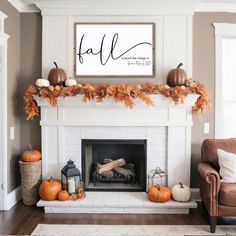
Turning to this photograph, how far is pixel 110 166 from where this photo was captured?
3.90 meters

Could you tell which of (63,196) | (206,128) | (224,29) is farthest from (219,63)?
(63,196)

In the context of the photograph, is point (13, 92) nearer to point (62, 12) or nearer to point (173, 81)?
point (62, 12)

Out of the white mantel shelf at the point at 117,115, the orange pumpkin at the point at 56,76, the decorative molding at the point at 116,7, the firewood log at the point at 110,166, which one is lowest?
the firewood log at the point at 110,166

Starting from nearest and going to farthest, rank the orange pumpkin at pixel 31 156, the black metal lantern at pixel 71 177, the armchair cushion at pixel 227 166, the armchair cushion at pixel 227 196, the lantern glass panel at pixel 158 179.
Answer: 1. the armchair cushion at pixel 227 196
2. the armchair cushion at pixel 227 166
3. the black metal lantern at pixel 71 177
4. the orange pumpkin at pixel 31 156
5. the lantern glass panel at pixel 158 179

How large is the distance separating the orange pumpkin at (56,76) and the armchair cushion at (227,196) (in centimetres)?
234

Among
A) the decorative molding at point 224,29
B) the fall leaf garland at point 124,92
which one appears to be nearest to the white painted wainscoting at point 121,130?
the fall leaf garland at point 124,92

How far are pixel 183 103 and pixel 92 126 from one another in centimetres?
126

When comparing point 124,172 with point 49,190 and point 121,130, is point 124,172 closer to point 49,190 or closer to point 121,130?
point 121,130

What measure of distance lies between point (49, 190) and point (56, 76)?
1.47 meters

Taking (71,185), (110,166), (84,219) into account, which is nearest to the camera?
(84,219)

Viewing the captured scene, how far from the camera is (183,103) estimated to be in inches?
139

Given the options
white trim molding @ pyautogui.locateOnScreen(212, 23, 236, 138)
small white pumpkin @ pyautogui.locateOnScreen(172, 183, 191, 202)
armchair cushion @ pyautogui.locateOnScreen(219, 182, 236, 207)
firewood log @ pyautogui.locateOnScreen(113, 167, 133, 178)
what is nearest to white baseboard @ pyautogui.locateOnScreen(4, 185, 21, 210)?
firewood log @ pyautogui.locateOnScreen(113, 167, 133, 178)

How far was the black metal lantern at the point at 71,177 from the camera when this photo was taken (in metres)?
3.46

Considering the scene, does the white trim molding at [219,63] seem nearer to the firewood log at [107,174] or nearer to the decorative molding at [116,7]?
the decorative molding at [116,7]
